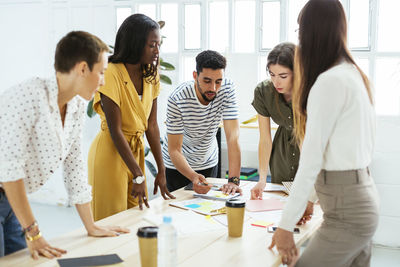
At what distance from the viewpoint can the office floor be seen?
135 inches

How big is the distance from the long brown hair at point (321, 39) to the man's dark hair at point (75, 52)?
695 mm

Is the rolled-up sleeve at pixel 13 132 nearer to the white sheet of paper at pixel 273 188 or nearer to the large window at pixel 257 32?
the white sheet of paper at pixel 273 188

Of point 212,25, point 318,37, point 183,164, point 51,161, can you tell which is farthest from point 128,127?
point 212,25

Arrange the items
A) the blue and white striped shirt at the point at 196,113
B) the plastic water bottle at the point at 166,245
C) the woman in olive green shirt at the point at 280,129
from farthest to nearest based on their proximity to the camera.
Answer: the blue and white striped shirt at the point at 196,113 → the woman in olive green shirt at the point at 280,129 → the plastic water bottle at the point at 166,245

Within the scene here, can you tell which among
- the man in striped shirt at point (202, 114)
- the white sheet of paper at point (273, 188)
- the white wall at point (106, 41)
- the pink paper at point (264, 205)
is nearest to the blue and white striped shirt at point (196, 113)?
the man in striped shirt at point (202, 114)

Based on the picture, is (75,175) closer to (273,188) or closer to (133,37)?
(133,37)

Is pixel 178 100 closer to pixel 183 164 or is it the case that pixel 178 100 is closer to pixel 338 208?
pixel 183 164

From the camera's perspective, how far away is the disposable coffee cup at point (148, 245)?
1.20 meters

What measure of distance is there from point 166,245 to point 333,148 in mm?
595

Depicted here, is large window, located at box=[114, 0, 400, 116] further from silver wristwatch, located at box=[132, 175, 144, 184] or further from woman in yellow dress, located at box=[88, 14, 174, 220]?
silver wristwatch, located at box=[132, 175, 144, 184]

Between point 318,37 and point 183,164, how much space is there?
120cm

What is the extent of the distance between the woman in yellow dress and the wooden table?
1.09ft

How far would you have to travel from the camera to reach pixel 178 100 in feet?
8.06

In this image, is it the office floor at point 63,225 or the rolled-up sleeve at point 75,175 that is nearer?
the rolled-up sleeve at point 75,175
